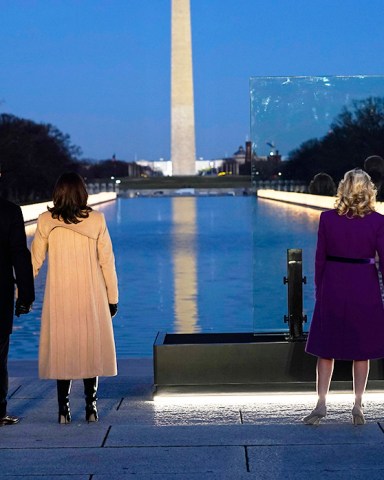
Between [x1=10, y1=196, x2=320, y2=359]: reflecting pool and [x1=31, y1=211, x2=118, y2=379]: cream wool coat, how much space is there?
1360 mm

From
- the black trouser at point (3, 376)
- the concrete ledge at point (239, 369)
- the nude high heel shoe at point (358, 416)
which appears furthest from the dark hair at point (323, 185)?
the black trouser at point (3, 376)

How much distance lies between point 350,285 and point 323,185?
1938 millimetres

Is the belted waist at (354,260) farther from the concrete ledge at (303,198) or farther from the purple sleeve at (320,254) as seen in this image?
the concrete ledge at (303,198)

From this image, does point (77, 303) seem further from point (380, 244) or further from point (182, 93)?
point (182, 93)

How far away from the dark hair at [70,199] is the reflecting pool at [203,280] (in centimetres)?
144

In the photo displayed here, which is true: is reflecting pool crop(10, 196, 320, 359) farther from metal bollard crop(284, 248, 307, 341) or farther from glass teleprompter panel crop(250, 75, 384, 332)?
metal bollard crop(284, 248, 307, 341)

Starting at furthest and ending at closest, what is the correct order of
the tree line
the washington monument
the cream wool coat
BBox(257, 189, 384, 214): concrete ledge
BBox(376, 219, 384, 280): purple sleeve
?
the washington monument
the tree line
BBox(257, 189, 384, 214): concrete ledge
the cream wool coat
BBox(376, 219, 384, 280): purple sleeve

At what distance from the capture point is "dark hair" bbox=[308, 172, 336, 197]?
26.7 feet

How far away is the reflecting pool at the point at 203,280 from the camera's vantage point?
795 cm

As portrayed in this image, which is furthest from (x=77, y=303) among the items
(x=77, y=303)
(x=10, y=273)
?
(x=10, y=273)

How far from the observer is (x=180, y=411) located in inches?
271

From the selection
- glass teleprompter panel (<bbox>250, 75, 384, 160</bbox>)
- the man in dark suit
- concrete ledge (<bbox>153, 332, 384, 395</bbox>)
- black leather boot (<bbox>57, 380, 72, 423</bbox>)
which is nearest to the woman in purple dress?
concrete ledge (<bbox>153, 332, 384, 395</bbox>)

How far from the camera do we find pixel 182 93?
7956 centimetres

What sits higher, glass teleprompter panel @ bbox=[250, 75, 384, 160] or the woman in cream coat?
glass teleprompter panel @ bbox=[250, 75, 384, 160]
